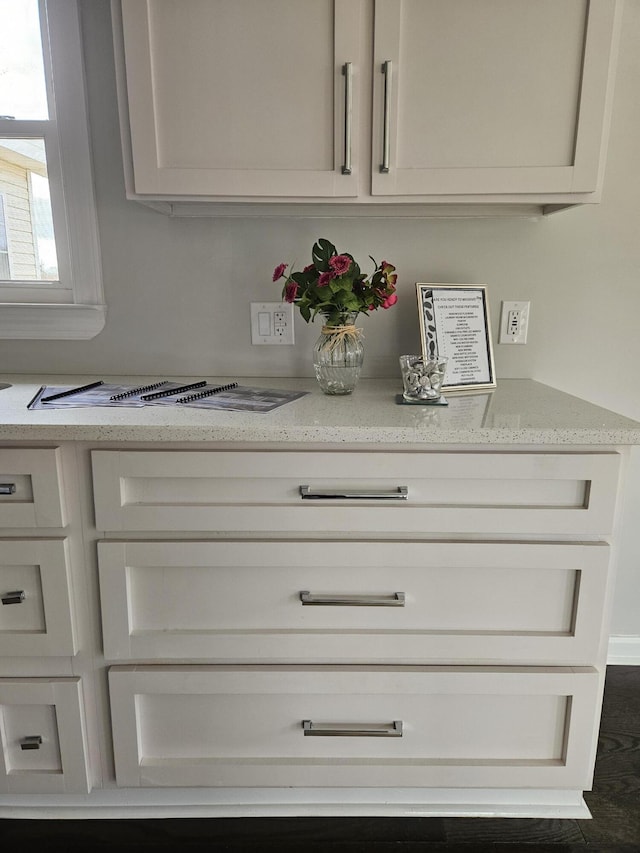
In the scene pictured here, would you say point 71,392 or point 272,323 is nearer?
point 71,392

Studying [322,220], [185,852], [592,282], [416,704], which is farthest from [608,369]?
[185,852]

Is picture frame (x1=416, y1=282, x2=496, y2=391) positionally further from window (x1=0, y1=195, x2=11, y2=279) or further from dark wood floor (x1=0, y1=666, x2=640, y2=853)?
window (x1=0, y1=195, x2=11, y2=279)

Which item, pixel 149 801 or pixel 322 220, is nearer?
pixel 149 801

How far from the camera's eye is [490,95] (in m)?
1.17

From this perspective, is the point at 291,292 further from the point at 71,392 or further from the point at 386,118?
the point at 71,392

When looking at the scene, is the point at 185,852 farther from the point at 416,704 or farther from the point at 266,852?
the point at 416,704

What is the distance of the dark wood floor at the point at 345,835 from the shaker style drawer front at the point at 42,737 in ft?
0.50

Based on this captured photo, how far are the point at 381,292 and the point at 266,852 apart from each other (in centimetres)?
132

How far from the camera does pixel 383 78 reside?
116 centimetres

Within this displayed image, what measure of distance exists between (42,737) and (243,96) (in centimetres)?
150

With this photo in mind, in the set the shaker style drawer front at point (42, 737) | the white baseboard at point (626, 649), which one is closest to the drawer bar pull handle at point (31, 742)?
the shaker style drawer front at point (42, 737)

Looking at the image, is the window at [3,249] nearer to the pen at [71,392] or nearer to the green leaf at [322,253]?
the pen at [71,392]

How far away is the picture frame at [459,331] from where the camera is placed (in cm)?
144

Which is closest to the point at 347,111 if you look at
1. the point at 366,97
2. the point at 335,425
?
the point at 366,97
